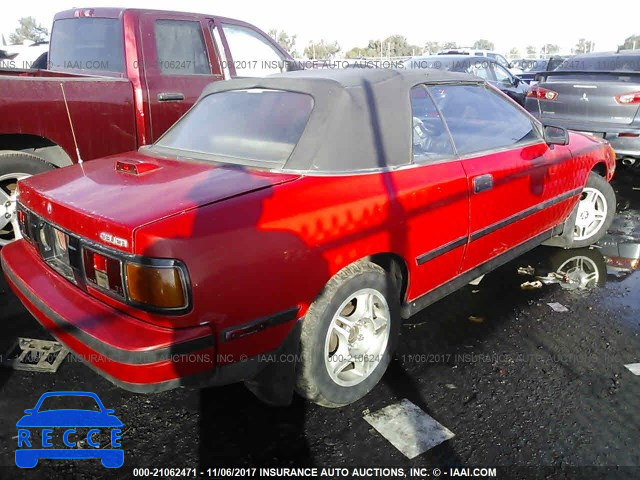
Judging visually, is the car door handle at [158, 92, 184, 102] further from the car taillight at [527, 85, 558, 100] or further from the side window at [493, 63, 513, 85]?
the side window at [493, 63, 513, 85]

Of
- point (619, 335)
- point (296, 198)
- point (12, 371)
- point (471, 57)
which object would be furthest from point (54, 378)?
point (471, 57)

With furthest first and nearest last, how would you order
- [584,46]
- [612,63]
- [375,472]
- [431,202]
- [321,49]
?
[584,46] → [321,49] → [612,63] → [431,202] → [375,472]

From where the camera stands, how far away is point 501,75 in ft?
36.2

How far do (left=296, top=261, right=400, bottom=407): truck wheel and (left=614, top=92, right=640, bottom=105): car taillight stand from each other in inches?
202

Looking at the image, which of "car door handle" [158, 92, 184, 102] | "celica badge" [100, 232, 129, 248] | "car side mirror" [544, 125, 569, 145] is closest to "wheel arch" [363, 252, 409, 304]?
"celica badge" [100, 232, 129, 248]

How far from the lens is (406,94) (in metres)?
2.88

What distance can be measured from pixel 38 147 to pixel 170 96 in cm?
121

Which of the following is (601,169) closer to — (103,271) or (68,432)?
(103,271)

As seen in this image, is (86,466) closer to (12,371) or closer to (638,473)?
(12,371)

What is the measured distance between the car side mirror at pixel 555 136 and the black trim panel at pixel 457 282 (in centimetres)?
71

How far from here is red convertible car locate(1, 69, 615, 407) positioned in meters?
1.98

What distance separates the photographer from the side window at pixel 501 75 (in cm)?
1086

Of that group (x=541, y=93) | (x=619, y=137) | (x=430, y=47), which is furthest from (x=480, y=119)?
(x=430, y=47)

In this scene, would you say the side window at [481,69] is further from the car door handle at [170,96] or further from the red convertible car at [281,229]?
the red convertible car at [281,229]
